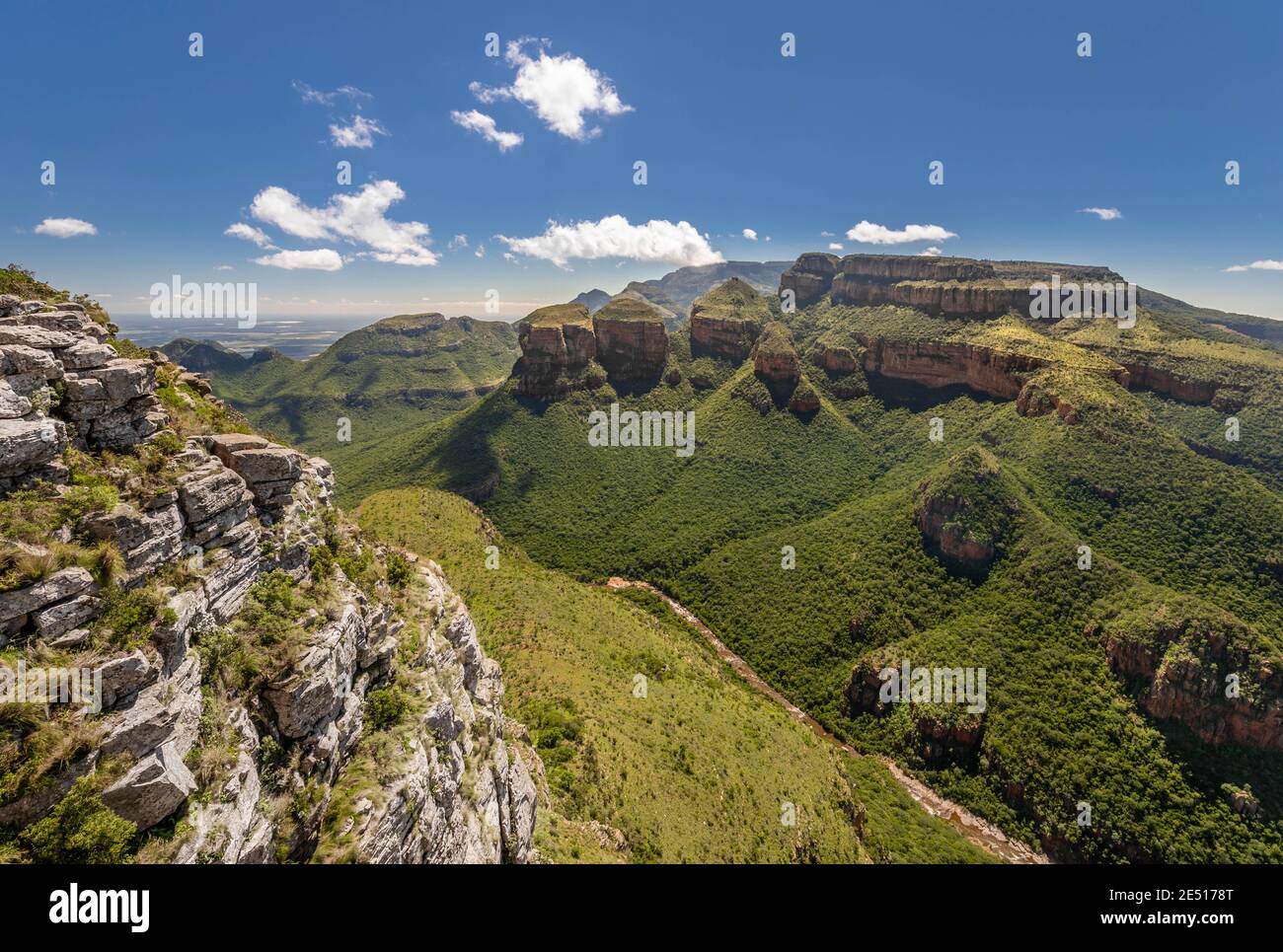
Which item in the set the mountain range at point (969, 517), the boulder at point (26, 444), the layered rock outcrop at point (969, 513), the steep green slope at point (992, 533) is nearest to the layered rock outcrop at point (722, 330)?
the mountain range at point (969, 517)

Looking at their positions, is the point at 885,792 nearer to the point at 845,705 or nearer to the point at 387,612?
the point at 845,705

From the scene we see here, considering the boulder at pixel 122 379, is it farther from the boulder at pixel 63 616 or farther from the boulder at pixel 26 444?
the boulder at pixel 63 616

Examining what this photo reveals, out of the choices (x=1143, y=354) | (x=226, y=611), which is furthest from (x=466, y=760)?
(x=1143, y=354)

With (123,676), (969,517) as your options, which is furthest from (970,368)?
(123,676)

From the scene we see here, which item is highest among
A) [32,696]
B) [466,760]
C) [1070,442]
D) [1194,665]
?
[1070,442]

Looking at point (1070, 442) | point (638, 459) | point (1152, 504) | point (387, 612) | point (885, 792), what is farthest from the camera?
point (638, 459)

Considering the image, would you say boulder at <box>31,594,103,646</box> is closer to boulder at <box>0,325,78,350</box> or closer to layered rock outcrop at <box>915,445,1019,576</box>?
boulder at <box>0,325,78,350</box>

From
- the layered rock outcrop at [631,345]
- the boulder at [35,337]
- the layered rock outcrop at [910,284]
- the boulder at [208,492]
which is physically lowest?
the boulder at [208,492]
